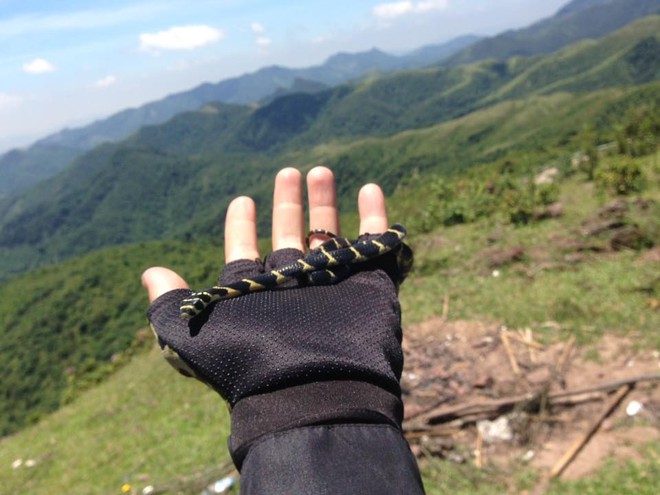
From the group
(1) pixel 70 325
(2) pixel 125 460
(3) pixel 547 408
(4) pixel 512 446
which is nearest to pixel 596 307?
(3) pixel 547 408

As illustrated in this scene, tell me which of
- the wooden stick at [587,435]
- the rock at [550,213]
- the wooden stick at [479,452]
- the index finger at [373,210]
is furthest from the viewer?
the rock at [550,213]

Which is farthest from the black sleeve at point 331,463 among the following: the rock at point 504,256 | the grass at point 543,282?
the rock at point 504,256

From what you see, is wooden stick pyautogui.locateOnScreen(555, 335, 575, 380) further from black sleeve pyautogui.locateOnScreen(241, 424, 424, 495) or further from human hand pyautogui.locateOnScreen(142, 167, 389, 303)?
black sleeve pyautogui.locateOnScreen(241, 424, 424, 495)

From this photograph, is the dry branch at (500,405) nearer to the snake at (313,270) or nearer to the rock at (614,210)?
the snake at (313,270)

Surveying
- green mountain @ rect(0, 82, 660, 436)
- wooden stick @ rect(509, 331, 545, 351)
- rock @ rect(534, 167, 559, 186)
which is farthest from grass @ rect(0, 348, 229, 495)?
rock @ rect(534, 167, 559, 186)

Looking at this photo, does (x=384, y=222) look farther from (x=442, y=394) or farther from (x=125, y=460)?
(x=125, y=460)

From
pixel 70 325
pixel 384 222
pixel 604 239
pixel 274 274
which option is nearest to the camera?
pixel 274 274
